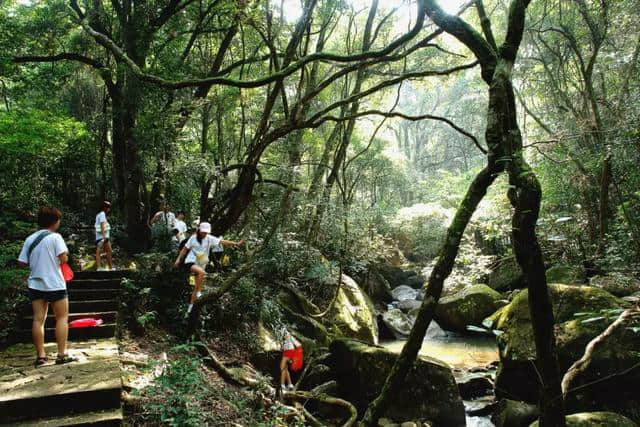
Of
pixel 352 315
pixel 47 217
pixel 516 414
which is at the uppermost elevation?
pixel 47 217

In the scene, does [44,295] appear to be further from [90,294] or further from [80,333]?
[90,294]

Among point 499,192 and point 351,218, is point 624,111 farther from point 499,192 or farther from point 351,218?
point 351,218

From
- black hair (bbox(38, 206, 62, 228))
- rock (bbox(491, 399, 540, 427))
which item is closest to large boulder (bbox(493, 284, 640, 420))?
rock (bbox(491, 399, 540, 427))

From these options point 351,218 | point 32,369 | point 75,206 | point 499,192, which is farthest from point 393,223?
point 32,369

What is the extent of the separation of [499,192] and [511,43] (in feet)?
42.9

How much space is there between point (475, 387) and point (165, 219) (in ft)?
30.1

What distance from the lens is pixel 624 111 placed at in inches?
383

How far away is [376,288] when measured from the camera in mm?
18531

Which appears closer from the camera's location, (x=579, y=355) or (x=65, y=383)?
(x=65, y=383)

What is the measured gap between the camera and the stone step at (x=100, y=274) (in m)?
7.96

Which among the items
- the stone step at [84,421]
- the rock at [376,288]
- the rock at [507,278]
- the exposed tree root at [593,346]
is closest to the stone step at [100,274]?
the stone step at [84,421]

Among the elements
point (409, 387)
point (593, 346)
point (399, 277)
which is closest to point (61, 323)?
point (593, 346)

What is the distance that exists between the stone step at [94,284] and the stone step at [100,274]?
20 centimetres

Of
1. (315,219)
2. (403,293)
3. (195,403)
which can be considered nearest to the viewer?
(195,403)
